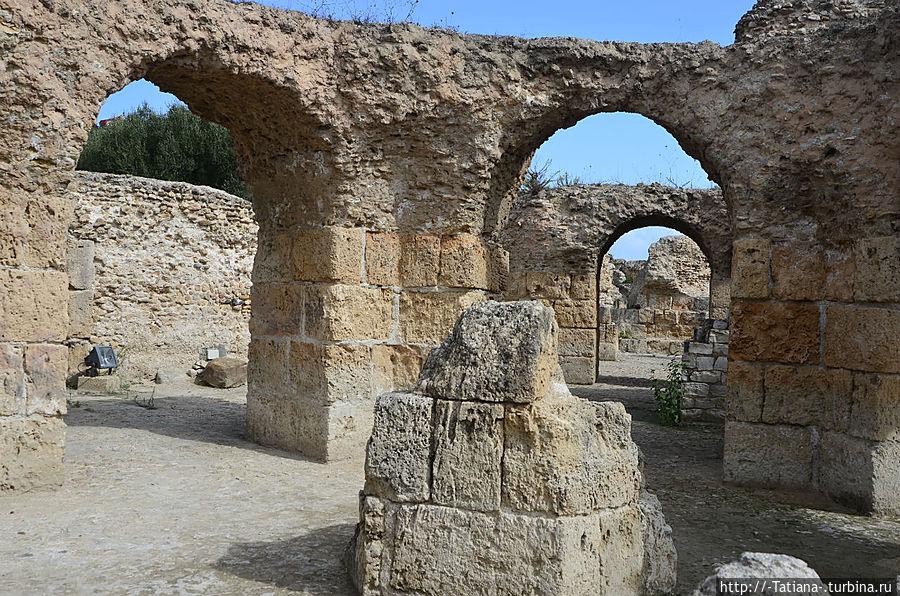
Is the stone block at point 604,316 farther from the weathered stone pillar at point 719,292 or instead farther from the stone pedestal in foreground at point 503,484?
the stone pedestal in foreground at point 503,484

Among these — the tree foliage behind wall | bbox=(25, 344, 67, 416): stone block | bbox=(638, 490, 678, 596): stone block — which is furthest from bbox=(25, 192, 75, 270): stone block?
the tree foliage behind wall

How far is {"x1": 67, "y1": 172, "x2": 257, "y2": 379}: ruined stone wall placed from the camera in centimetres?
1091

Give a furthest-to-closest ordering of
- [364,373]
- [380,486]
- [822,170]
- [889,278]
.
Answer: [364,373], [822,170], [889,278], [380,486]

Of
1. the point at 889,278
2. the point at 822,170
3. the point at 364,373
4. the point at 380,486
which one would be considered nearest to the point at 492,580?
the point at 380,486

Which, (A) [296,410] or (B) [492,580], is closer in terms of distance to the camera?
(B) [492,580]

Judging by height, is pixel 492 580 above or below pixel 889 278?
below

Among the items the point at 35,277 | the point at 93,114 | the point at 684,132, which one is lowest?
the point at 35,277

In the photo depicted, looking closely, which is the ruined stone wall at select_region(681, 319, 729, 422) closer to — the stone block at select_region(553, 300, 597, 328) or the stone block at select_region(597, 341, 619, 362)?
the stone block at select_region(553, 300, 597, 328)

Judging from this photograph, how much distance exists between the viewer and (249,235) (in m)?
12.7

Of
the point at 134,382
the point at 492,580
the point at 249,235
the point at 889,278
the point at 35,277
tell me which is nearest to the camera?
the point at 492,580

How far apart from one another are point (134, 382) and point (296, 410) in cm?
596

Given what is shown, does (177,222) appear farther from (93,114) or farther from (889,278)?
(889,278)

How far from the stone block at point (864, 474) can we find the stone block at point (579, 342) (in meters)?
7.56

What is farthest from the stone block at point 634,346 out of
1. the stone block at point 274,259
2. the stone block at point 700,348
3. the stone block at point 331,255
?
the stone block at point 331,255
